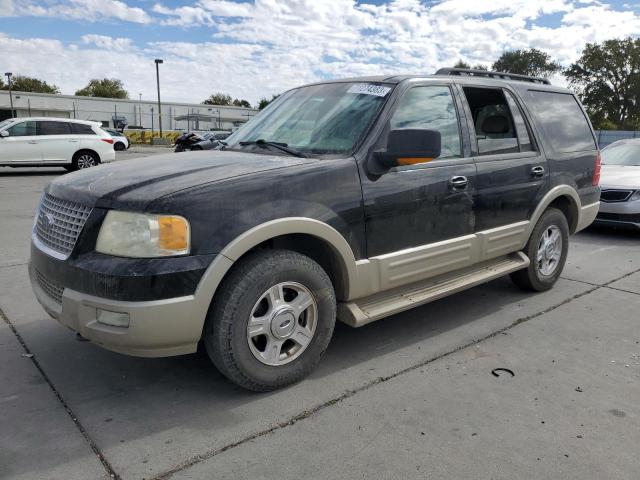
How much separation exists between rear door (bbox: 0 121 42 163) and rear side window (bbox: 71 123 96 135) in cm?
103

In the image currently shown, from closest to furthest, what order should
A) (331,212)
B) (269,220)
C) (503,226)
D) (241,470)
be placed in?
(241,470) → (269,220) → (331,212) → (503,226)

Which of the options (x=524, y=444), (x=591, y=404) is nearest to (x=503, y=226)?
(x=591, y=404)

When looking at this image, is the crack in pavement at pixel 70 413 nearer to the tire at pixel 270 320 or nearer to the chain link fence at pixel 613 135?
the tire at pixel 270 320

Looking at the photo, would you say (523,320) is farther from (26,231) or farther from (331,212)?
(26,231)

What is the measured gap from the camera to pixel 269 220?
9.39ft

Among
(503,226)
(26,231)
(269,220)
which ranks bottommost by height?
(26,231)

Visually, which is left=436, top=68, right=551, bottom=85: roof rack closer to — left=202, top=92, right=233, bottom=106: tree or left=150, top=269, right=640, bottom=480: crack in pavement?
left=150, top=269, right=640, bottom=480: crack in pavement

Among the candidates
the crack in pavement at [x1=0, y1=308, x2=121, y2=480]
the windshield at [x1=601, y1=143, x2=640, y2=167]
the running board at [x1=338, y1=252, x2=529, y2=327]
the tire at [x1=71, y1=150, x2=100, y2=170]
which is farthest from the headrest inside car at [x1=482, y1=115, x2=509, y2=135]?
the tire at [x1=71, y1=150, x2=100, y2=170]

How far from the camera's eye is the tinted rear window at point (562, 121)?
4.77 m

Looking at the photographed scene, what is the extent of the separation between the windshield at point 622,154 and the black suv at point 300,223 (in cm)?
502

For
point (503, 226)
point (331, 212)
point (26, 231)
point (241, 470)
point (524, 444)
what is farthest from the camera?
point (26, 231)

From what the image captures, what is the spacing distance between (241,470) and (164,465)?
1.14ft

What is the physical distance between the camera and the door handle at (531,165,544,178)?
446 centimetres

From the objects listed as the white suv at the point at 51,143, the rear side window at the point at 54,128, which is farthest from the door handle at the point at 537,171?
the rear side window at the point at 54,128
